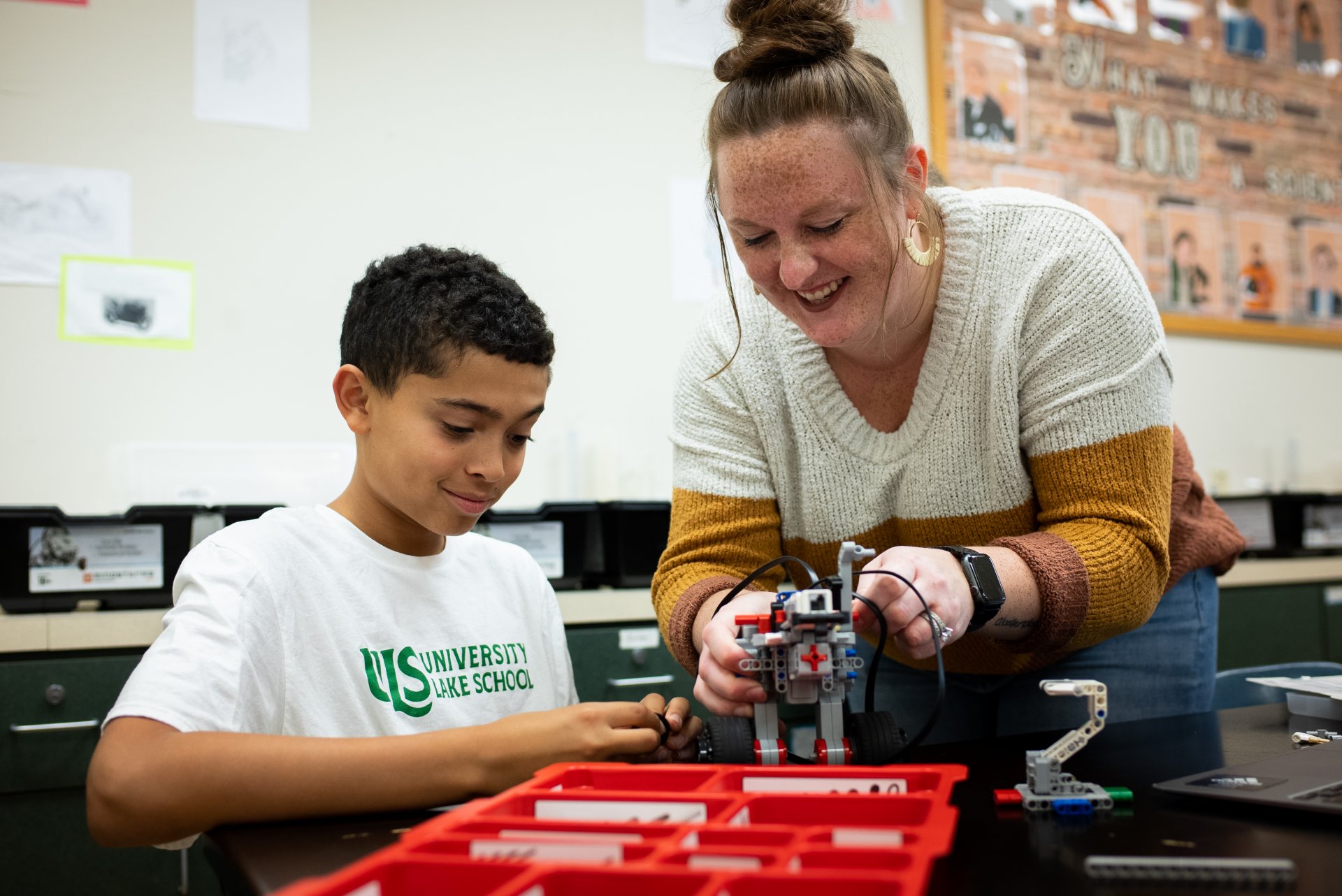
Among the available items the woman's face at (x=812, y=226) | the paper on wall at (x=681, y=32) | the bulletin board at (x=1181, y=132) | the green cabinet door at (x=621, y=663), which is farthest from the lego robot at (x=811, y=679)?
the bulletin board at (x=1181, y=132)

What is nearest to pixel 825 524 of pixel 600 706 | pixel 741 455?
pixel 741 455

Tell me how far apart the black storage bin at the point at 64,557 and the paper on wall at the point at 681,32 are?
1622 mm

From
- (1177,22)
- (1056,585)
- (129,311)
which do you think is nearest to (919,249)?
(1056,585)

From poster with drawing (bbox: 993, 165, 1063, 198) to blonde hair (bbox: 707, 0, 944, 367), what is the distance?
2.04 metres

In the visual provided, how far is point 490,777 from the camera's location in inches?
30.8

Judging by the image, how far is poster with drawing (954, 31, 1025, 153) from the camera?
2.96 m

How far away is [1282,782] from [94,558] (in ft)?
5.85

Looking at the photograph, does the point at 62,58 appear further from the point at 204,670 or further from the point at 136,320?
the point at 204,670

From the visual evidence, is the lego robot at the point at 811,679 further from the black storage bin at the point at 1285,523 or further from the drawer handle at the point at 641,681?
the black storage bin at the point at 1285,523

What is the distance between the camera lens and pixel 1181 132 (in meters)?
3.27

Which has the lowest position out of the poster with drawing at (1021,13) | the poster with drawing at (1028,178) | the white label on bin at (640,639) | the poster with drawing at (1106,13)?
the white label on bin at (640,639)

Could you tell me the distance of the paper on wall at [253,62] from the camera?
7.39ft

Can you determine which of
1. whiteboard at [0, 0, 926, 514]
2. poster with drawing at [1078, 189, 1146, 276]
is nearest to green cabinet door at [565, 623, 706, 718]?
whiteboard at [0, 0, 926, 514]

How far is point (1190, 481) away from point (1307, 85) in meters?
2.99
